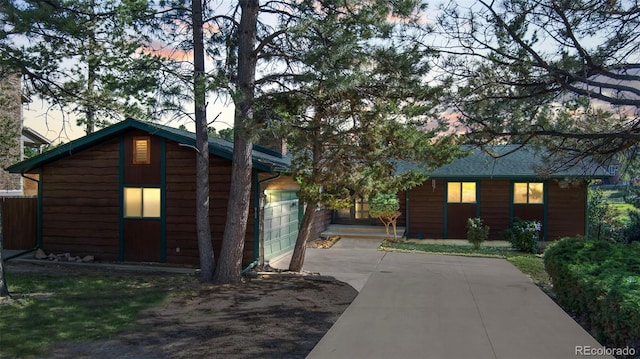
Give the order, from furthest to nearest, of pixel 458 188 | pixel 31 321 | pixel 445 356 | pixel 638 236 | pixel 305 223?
pixel 458 188 → pixel 638 236 → pixel 305 223 → pixel 31 321 → pixel 445 356

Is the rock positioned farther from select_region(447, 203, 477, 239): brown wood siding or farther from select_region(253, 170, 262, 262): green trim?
select_region(447, 203, 477, 239): brown wood siding

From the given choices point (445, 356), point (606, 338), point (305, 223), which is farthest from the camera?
point (305, 223)

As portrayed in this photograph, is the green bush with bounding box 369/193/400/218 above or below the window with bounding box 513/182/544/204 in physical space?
below

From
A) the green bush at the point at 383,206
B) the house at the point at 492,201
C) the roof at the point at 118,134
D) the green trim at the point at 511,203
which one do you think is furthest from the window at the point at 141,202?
the green trim at the point at 511,203

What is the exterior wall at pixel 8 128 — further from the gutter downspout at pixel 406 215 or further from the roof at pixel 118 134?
the gutter downspout at pixel 406 215

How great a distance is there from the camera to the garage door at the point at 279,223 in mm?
11773

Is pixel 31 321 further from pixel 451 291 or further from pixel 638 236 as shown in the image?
Result: pixel 638 236

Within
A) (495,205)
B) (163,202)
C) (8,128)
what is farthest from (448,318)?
(8,128)

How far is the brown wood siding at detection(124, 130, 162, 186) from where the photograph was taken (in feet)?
37.6

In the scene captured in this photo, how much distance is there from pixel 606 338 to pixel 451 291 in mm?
3126

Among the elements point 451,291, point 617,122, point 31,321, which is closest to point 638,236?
point 617,122

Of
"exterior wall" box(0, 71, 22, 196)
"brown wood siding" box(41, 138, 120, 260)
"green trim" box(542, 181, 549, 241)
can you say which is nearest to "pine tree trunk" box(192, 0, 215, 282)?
"brown wood siding" box(41, 138, 120, 260)

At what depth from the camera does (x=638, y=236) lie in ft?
51.4

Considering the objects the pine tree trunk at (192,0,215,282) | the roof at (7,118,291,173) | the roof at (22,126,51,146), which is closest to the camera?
the pine tree trunk at (192,0,215,282)
